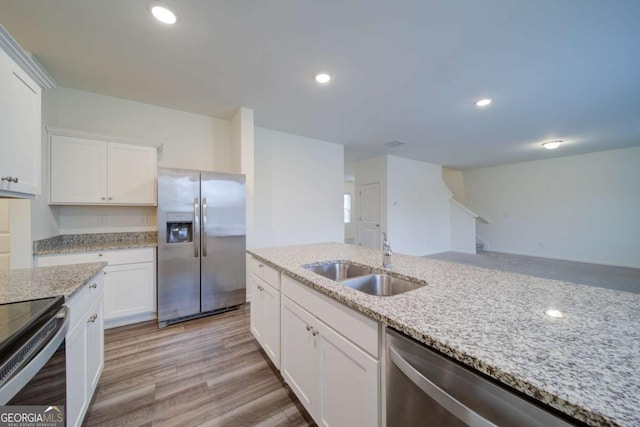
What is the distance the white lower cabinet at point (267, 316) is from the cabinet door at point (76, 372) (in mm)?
1093

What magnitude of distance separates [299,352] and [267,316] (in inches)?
21.2

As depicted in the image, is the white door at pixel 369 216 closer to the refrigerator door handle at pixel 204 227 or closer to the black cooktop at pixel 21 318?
the refrigerator door handle at pixel 204 227

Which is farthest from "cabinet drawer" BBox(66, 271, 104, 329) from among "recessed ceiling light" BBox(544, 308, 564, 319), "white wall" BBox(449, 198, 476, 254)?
"white wall" BBox(449, 198, 476, 254)

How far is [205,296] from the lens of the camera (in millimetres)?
2855

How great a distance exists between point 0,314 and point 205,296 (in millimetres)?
1970

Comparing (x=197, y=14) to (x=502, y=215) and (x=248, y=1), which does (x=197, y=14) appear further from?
(x=502, y=215)

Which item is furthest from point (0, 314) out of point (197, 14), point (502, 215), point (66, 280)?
point (502, 215)

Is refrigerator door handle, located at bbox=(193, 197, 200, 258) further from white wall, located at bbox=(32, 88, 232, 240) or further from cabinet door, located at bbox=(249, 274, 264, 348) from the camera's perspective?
cabinet door, located at bbox=(249, 274, 264, 348)

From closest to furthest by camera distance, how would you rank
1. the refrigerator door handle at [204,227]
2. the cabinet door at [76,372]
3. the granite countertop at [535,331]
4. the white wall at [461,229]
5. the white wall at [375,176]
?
the granite countertop at [535,331]
the cabinet door at [76,372]
the refrigerator door handle at [204,227]
the white wall at [375,176]
the white wall at [461,229]

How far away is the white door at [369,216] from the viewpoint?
19.6ft

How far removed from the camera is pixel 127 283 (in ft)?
8.54

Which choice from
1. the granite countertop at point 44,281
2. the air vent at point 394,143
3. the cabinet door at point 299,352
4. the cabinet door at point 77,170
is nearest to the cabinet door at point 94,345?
the granite countertop at point 44,281

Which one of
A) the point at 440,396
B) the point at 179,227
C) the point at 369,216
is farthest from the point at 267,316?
the point at 369,216

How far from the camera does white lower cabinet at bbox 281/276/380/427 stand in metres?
1.02
